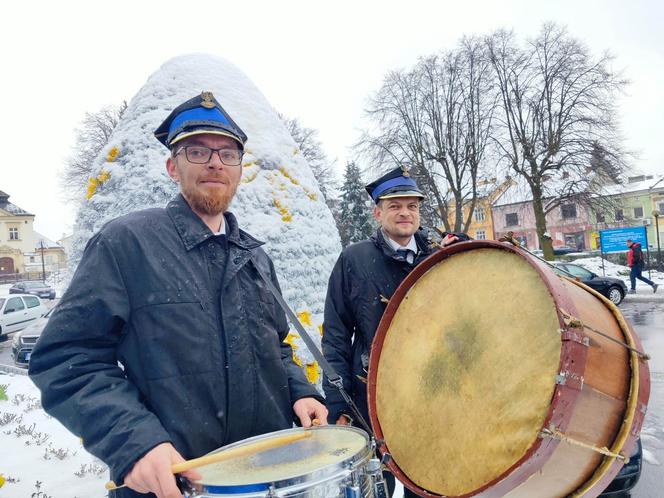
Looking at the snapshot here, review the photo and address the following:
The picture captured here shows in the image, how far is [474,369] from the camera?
168 centimetres

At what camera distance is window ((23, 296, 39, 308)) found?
15.2 metres

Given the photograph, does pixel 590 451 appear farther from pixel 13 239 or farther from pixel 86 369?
pixel 13 239

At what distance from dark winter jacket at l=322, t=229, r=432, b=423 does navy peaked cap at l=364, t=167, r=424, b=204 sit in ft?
0.73

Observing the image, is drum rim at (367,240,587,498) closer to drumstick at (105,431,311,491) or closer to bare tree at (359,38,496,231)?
drumstick at (105,431,311,491)

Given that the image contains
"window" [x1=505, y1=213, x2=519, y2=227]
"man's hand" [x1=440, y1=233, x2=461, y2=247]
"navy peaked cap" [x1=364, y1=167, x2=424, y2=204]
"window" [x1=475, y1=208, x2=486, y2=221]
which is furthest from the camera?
"window" [x1=505, y1=213, x2=519, y2=227]

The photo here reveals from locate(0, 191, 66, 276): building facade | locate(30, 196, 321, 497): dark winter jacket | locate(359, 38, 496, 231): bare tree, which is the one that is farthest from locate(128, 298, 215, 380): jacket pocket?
locate(0, 191, 66, 276): building facade

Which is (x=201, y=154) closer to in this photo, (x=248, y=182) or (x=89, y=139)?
(x=248, y=182)

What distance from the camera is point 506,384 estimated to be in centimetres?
154

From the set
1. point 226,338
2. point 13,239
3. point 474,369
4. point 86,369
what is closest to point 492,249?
point 474,369

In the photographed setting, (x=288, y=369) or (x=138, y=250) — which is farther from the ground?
(x=138, y=250)

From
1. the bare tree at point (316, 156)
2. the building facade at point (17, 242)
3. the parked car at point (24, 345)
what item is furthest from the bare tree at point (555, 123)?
the building facade at point (17, 242)

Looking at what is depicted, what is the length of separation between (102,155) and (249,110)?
1130mm

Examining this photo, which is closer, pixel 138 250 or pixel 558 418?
pixel 558 418

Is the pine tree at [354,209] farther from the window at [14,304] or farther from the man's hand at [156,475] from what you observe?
the man's hand at [156,475]
